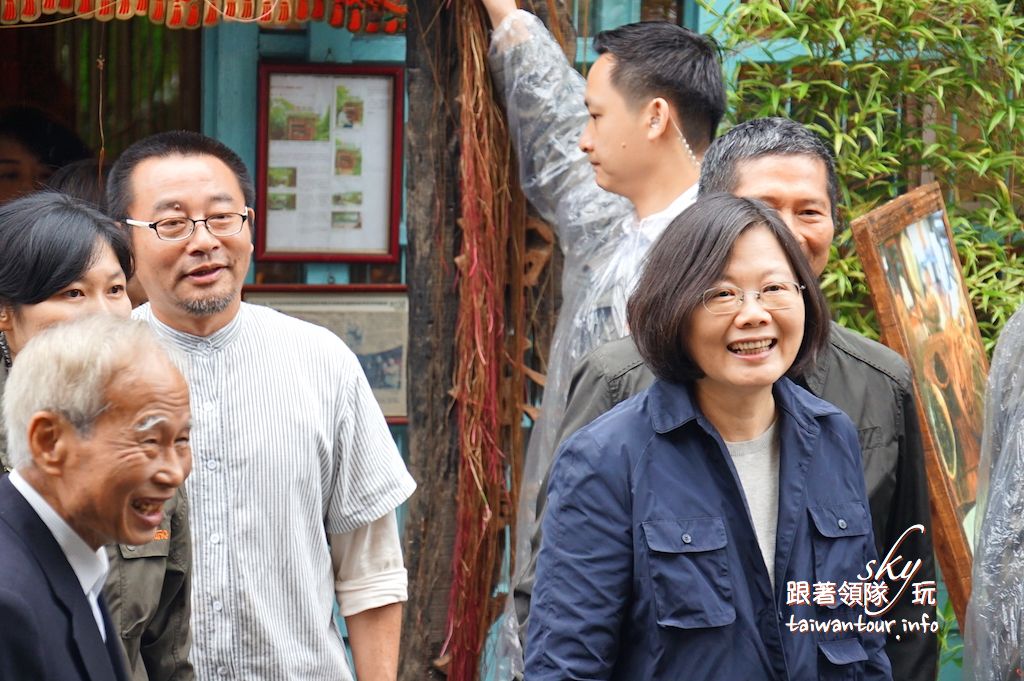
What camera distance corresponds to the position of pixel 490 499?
13.9ft

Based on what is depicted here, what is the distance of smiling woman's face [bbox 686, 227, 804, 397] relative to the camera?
2350mm

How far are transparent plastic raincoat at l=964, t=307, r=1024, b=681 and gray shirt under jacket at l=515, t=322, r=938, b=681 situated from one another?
16 cm

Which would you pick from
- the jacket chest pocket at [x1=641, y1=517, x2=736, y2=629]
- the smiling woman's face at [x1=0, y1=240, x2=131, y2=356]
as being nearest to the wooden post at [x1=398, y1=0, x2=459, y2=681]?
the smiling woman's face at [x1=0, y1=240, x2=131, y2=356]

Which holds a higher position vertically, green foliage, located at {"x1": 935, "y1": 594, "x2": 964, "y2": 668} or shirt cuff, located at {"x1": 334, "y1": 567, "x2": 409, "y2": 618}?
shirt cuff, located at {"x1": 334, "y1": 567, "x2": 409, "y2": 618}

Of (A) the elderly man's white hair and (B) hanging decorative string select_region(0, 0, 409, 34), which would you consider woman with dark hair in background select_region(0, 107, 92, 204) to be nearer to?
(B) hanging decorative string select_region(0, 0, 409, 34)

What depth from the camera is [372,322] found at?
4.91 metres

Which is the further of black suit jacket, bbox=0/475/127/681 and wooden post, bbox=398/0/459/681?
wooden post, bbox=398/0/459/681

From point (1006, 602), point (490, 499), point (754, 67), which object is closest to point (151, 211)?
point (490, 499)

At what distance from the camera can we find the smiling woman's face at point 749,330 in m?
2.35

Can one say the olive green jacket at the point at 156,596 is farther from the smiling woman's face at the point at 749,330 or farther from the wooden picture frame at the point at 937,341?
the wooden picture frame at the point at 937,341

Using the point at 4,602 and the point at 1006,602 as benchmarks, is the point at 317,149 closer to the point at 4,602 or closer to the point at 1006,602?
the point at 1006,602

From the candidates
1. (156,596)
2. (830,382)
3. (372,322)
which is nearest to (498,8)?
(372,322)

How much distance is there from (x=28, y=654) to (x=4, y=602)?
0.08 metres

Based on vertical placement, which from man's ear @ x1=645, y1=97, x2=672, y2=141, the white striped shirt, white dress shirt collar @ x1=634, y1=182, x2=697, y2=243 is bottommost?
the white striped shirt
